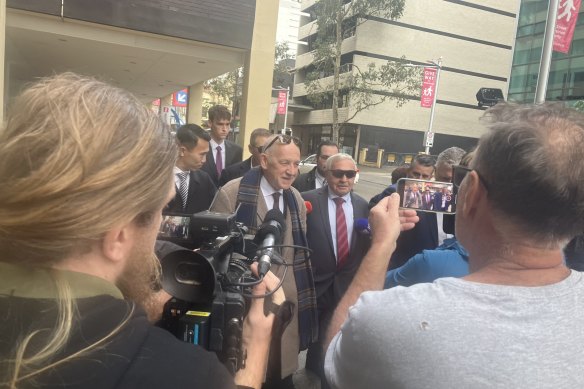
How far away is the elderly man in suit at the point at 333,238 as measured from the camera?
10.8 feet

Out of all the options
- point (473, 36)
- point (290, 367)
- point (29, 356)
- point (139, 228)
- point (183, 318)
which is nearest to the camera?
point (29, 356)

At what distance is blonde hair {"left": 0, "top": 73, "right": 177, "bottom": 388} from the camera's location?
2.58 ft

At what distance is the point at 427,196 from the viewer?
1896mm

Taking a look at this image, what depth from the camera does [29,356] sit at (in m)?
0.75

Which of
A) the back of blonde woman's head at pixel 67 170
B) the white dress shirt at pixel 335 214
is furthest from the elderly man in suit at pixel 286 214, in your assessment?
the back of blonde woman's head at pixel 67 170

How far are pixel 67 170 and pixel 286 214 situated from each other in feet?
7.44

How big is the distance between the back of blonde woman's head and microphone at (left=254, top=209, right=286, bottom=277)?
60cm

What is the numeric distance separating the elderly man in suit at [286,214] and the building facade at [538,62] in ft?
77.5

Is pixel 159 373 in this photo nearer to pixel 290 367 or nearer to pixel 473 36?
pixel 290 367

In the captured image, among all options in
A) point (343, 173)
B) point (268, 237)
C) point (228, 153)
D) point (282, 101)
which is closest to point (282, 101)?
point (282, 101)

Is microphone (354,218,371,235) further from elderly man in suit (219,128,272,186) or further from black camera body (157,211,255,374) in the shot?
elderly man in suit (219,128,272,186)

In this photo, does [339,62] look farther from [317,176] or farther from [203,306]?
[203,306]

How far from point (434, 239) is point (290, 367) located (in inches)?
53.6

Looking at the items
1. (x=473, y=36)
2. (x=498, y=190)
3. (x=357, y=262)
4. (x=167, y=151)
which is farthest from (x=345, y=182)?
(x=473, y=36)
